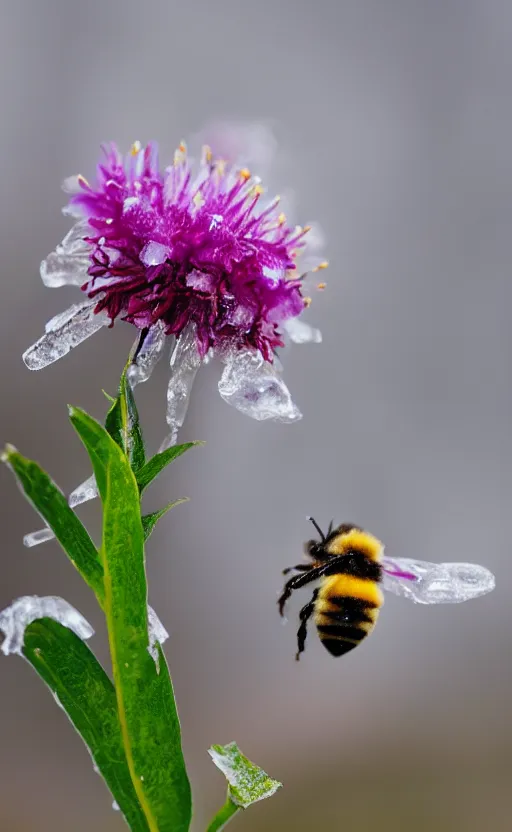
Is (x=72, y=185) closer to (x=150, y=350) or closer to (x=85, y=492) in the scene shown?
(x=150, y=350)

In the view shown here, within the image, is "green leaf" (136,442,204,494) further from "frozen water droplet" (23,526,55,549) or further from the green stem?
the green stem

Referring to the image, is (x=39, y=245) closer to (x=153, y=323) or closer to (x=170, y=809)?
(x=153, y=323)

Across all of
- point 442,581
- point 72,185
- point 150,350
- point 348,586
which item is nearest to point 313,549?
point 348,586

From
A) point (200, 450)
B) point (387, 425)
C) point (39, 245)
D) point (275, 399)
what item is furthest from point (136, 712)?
point (387, 425)

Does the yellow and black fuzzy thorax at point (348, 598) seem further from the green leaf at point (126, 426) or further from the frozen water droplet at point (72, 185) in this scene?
the frozen water droplet at point (72, 185)

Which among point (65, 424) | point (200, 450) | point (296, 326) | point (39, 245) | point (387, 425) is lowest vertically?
point (296, 326)

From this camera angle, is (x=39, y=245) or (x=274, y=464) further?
(x=274, y=464)

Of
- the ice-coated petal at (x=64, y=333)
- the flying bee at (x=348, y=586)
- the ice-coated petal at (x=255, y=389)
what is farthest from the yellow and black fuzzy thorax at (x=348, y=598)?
the ice-coated petal at (x=64, y=333)
